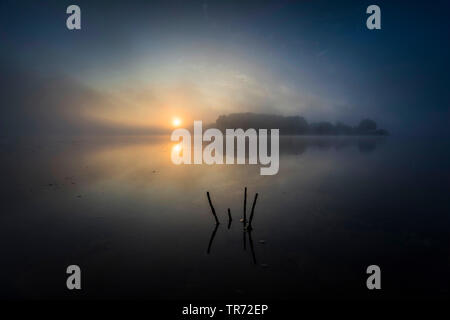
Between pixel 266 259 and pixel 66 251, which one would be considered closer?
pixel 266 259

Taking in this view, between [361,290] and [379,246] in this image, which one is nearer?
[361,290]

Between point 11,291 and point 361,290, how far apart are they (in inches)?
644

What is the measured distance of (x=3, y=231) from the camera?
733 inches

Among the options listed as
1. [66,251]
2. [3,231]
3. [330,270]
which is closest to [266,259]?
[330,270]

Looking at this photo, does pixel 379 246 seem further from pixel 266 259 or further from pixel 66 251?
pixel 66 251

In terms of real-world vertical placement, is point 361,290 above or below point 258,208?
below
